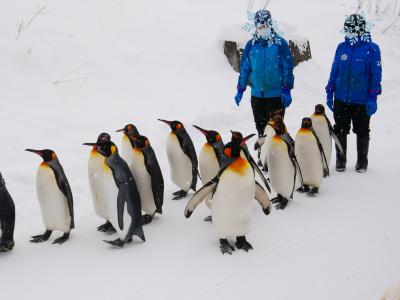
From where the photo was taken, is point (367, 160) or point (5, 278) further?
point (367, 160)

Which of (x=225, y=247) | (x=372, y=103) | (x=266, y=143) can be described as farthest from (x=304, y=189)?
(x=225, y=247)

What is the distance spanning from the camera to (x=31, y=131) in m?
5.91

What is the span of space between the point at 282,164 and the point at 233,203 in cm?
101

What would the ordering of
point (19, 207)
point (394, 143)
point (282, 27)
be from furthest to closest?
point (282, 27), point (394, 143), point (19, 207)

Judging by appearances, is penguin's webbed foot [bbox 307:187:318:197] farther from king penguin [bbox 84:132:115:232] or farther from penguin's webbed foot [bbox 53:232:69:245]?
penguin's webbed foot [bbox 53:232:69:245]

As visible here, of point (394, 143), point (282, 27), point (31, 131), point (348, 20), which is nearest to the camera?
point (348, 20)

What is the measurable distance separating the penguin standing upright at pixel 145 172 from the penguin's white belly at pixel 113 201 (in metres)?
0.39

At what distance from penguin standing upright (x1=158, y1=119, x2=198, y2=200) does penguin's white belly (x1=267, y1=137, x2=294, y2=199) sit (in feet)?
2.48

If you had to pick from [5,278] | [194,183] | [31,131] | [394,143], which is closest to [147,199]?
[194,183]

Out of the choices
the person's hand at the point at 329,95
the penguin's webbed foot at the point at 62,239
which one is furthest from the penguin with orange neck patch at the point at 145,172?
the person's hand at the point at 329,95

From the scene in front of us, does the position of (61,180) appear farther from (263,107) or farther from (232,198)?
(263,107)

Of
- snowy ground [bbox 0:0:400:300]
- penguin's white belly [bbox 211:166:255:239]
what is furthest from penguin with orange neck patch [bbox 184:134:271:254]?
snowy ground [bbox 0:0:400:300]

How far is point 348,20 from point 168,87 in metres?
3.66

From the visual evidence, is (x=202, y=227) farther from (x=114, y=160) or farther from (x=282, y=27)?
(x=282, y=27)
